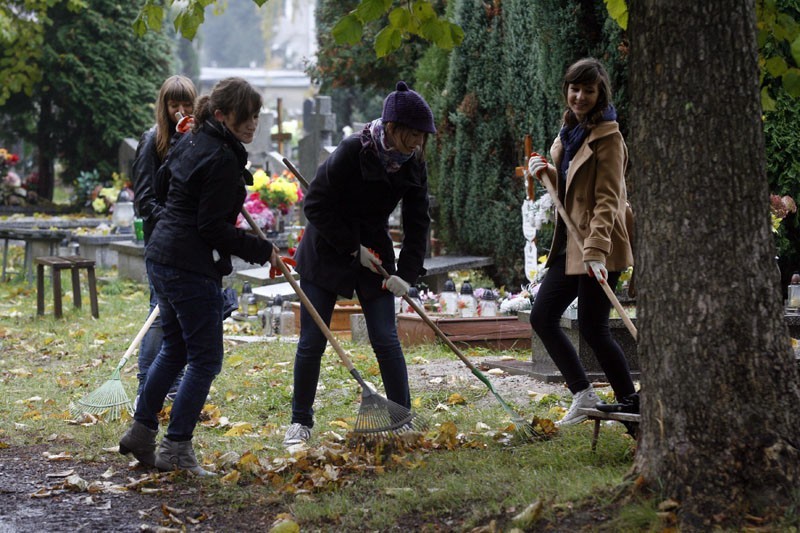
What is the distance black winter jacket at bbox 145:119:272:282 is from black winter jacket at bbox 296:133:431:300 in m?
0.39

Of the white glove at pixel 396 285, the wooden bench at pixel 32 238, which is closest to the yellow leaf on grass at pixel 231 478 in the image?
the white glove at pixel 396 285

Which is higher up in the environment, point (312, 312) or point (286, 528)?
point (312, 312)

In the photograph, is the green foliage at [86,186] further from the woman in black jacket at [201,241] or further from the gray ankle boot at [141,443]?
the woman in black jacket at [201,241]

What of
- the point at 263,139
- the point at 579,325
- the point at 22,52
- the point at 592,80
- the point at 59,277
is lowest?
the point at 59,277

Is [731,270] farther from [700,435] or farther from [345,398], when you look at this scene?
[345,398]

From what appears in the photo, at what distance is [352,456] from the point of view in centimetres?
463

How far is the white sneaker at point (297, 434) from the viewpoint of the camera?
5.04m

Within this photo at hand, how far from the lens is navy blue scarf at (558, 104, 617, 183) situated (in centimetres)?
480

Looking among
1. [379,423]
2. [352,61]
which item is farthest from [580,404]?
[352,61]

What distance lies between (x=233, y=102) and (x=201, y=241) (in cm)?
60

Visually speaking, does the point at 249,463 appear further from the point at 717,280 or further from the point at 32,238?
the point at 32,238

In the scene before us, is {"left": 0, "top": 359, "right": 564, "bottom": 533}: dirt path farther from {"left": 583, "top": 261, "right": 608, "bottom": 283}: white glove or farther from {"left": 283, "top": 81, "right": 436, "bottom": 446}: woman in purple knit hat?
{"left": 583, "top": 261, "right": 608, "bottom": 283}: white glove

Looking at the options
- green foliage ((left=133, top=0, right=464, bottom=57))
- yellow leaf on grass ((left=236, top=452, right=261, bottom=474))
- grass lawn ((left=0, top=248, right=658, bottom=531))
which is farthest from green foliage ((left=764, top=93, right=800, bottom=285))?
yellow leaf on grass ((left=236, top=452, right=261, bottom=474))

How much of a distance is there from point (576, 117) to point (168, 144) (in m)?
2.15
